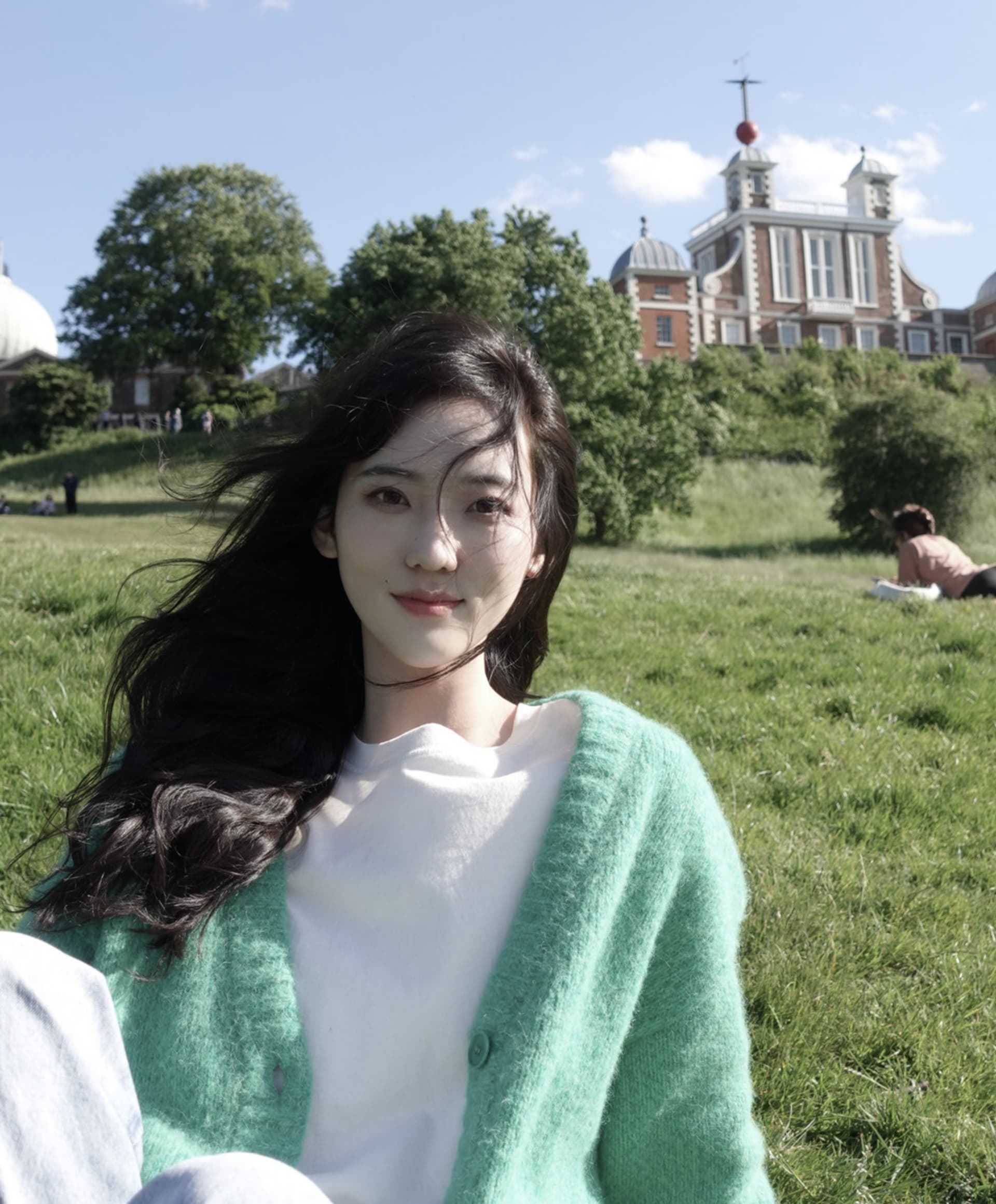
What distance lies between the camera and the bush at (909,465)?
2545cm

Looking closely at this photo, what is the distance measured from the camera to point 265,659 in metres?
2.85

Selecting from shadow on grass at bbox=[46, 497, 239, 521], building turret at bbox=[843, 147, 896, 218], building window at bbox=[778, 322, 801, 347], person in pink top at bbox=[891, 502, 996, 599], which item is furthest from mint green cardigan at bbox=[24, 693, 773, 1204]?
building turret at bbox=[843, 147, 896, 218]

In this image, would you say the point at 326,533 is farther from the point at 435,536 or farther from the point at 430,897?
the point at 430,897

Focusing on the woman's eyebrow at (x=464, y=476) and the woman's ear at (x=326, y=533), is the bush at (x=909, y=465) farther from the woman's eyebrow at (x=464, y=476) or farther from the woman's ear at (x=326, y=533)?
the woman's eyebrow at (x=464, y=476)

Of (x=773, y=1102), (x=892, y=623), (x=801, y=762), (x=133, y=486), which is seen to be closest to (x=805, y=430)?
(x=133, y=486)

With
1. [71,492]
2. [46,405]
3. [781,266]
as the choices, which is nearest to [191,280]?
[46,405]

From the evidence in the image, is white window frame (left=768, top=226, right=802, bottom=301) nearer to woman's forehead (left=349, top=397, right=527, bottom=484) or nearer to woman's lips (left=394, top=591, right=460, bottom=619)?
woman's forehead (left=349, top=397, right=527, bottom=484)

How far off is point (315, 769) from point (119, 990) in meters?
0.60

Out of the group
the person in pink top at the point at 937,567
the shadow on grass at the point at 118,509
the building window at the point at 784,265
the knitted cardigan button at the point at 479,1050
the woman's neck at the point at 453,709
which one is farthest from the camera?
the building window at the point at 784,265

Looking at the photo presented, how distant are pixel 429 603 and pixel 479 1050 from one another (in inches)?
34.6

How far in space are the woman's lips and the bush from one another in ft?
80.9

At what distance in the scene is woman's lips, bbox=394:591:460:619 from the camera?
2.37 meters

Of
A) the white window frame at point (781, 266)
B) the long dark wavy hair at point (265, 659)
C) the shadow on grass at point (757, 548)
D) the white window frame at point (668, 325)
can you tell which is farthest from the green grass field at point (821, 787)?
the white window frame at point (781, 266)

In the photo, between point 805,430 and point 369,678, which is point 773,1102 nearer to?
point 369,678
